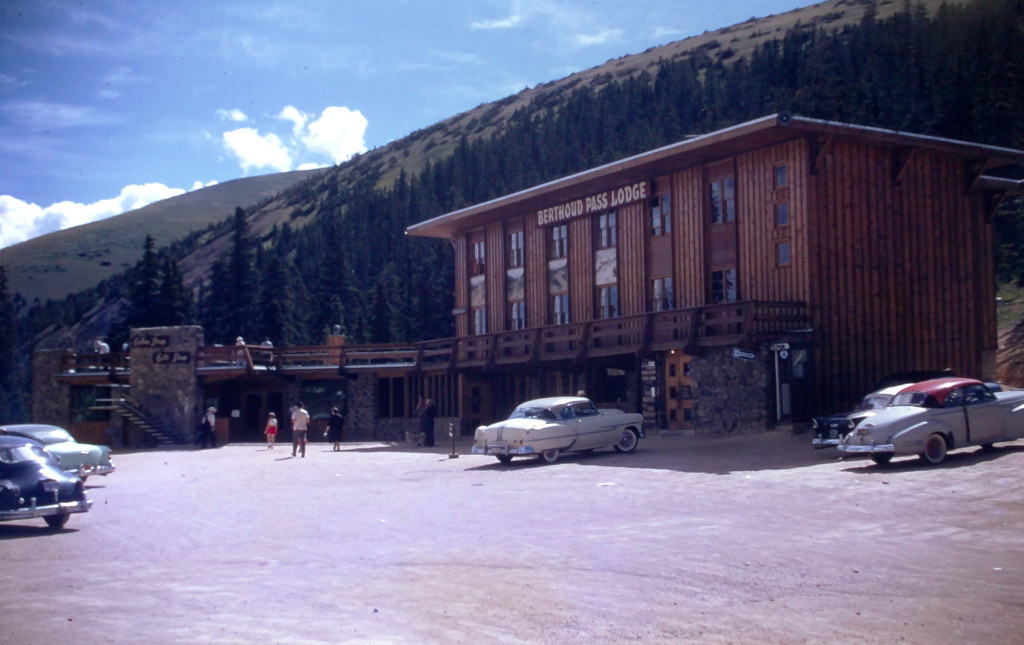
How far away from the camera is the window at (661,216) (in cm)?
3250

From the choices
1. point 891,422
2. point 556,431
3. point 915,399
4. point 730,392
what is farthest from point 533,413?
point 915,399

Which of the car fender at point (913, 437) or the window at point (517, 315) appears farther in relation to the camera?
the window at point (517, 315)

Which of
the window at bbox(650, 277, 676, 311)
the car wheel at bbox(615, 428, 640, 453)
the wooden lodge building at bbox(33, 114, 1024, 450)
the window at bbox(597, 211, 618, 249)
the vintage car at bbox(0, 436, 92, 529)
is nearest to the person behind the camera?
the vintage car at bbox(0, 436, 92, 529)

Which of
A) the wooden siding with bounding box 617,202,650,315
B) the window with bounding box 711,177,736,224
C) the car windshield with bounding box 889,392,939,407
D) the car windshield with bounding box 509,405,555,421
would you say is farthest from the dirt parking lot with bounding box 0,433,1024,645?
the wooden siding with bounding box 617,202,650,315

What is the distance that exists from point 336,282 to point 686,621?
67758 millimetres

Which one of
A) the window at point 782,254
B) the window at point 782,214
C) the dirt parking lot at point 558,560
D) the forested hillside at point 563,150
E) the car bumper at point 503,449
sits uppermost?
the forested hillside at point 563,150

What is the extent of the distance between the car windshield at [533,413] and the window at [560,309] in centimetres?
1273

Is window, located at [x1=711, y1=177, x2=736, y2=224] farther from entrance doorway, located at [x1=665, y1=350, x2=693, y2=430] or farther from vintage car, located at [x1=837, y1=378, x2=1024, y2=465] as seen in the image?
vintage car, located at [x1=837, y1=378, x2=1024, y2=465]

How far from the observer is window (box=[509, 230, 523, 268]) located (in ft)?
129

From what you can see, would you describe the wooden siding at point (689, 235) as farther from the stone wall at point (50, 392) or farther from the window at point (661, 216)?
the stone wall at point (50, 392)

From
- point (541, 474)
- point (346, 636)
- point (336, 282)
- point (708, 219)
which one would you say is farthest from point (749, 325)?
point (336, 282)

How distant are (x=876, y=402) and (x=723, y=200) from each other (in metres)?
11.0

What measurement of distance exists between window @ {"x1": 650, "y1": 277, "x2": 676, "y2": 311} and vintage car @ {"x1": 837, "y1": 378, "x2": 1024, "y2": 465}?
13928mm

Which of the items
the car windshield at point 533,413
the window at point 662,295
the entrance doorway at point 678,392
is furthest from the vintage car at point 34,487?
the window at point 662,295
